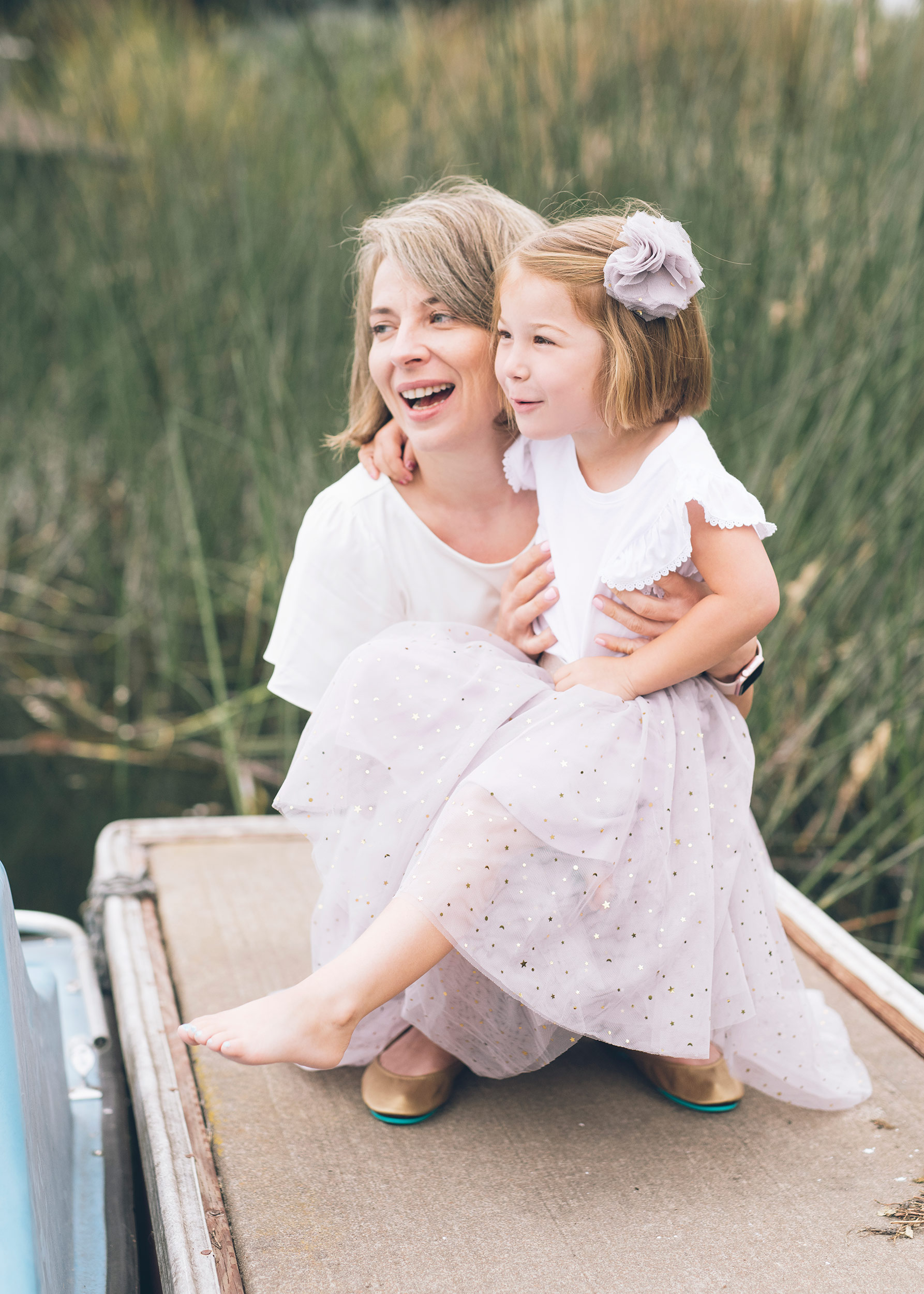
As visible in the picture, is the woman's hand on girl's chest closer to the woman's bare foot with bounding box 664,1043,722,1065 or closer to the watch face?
the watch face

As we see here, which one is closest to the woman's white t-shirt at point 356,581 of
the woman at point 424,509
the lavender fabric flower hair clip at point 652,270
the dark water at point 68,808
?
the woman at point 424,509

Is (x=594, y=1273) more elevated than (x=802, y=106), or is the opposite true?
(x=802, y=106)

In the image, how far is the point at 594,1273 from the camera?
96cm

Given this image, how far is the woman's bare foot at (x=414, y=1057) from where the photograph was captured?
116 centimetres

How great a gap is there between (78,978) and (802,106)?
6.46 feet

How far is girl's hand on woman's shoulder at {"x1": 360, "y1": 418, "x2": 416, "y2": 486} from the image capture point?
4.21 ft

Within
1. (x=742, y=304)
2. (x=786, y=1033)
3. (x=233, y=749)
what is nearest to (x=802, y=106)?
(x=742, y=304)

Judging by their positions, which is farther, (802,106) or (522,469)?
(802,106)

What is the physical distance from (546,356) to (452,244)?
0.66 feet

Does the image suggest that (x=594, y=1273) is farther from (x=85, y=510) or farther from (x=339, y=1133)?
(x=85, y=510)

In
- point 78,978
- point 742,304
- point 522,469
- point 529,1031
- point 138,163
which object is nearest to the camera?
Result: point 529,1031

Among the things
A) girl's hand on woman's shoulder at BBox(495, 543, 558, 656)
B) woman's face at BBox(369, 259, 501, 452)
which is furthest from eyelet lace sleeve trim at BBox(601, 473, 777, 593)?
woman's face at BBox(369, 259, 501, 452)

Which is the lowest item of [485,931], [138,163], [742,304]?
[485,931]

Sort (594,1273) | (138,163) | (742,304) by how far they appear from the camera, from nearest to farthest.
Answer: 1. (594,1273)
2. (742,304)
3. (138,163)
